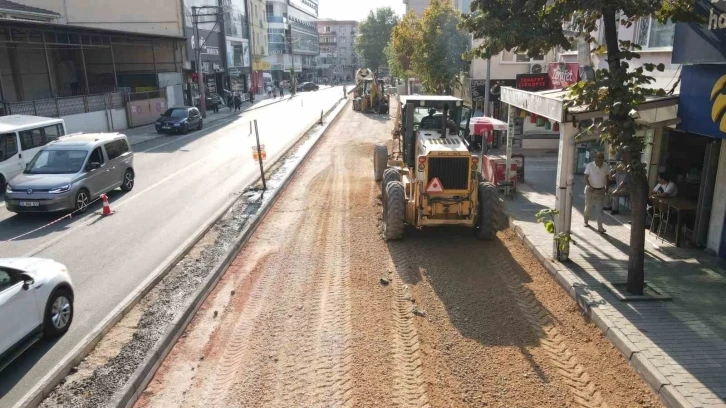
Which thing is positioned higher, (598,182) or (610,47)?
(610,47)

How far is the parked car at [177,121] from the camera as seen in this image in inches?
1204

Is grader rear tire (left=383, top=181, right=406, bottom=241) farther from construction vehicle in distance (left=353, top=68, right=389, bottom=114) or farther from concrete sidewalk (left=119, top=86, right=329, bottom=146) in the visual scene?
construction vehicle in distance (left=353, top=68, right=389, bottom=114)

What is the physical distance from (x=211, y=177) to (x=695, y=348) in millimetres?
15579

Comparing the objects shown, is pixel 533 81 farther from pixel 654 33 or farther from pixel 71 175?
pixel 71 175

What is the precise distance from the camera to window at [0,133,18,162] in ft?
53.4

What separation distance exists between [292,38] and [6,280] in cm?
9654

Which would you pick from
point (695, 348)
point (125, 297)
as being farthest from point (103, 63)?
point (695, 348)

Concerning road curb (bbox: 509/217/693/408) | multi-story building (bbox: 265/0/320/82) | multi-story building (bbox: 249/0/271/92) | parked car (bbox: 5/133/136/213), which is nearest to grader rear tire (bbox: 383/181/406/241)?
road curb (bbox: 509/217/693/408)

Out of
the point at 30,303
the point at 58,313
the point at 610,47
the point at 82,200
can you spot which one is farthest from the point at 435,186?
the point at 82,200

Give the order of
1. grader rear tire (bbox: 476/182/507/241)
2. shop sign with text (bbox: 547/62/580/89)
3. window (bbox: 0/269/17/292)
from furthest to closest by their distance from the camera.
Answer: shop sign with text (bbox: 547/62/580/89) < grader rear tire (bbox: 476/182/507/241) < window (bbox: 0/269/17/292)

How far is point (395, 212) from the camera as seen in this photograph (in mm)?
11094

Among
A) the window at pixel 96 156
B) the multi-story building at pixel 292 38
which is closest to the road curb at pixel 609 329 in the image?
the window at pixel 96 156

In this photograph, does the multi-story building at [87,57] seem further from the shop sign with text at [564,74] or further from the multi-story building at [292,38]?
the multi-story building at [292,38]

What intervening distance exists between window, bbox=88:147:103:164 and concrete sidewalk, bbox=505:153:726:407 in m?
11.4
